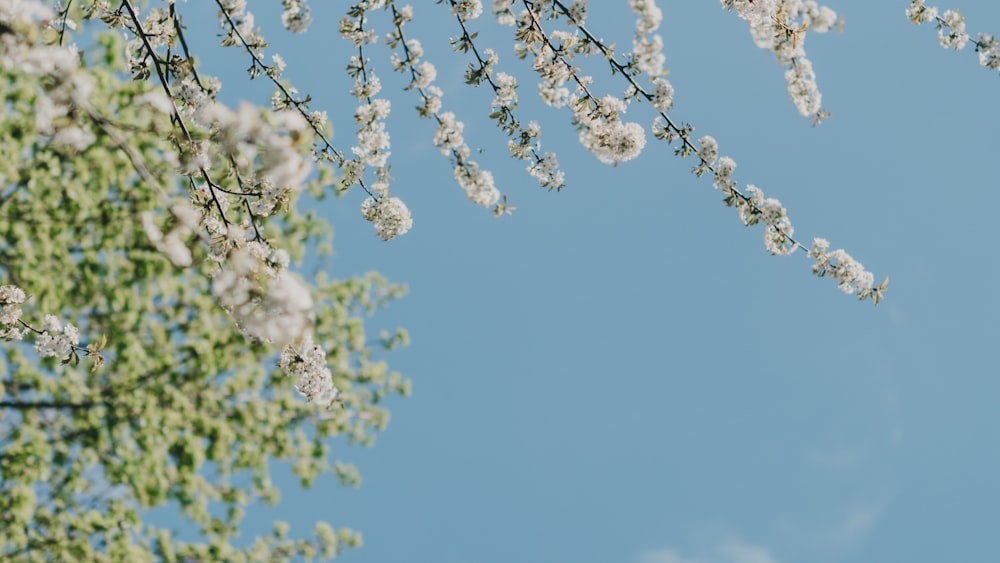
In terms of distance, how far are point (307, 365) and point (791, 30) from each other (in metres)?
3.53

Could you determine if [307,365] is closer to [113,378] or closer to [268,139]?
[268,139]

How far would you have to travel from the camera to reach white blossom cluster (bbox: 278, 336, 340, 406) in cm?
375

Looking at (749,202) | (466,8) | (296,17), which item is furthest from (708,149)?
(296,17)

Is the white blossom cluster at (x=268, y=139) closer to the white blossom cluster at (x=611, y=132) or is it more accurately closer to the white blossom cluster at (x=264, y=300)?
the white blossom cluster at (x=264, y=300)

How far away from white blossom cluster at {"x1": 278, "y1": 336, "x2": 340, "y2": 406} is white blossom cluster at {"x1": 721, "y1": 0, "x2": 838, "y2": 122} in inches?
124

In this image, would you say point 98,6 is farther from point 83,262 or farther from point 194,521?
point 194,521

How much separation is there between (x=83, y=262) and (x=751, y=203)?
911 centimetres

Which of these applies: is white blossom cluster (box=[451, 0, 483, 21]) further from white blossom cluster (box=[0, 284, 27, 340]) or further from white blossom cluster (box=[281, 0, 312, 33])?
white blossom cluster (box=[0, 284, 27, 340])

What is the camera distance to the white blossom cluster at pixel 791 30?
4723mm

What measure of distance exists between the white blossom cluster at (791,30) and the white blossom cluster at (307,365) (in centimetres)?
315

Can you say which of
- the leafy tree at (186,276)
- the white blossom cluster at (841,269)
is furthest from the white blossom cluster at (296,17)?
the white blossom cluster at (841,269)

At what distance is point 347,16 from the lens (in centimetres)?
482

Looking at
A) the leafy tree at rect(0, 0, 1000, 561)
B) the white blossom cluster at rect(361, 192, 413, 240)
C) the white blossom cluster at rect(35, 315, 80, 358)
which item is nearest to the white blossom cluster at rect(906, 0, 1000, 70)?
the leafy tree at rect(0, 0, 1000, 561)

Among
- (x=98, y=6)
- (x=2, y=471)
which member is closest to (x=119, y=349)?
(x=2, y=471)
